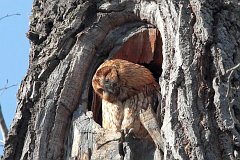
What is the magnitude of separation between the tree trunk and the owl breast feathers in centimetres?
14

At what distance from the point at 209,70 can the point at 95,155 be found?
80cm

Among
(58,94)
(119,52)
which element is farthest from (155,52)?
(58,94)

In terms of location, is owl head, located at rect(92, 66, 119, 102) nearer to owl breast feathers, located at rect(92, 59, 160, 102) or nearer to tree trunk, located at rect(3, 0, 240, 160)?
owl breast feathers, located at rect(92, 59, 160, 102)

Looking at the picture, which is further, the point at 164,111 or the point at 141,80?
the point at 141,80

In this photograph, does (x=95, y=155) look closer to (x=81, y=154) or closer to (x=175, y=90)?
(x=81, y=154)

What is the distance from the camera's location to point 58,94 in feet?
16.9

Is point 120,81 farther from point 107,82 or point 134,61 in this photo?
point 134,61

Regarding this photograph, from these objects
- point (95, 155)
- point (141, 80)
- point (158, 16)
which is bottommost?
point (95, 155)

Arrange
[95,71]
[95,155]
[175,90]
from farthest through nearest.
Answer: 1. [95,71]
2. [95,155]
3. [175,90]

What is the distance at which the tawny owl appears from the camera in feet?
16.5

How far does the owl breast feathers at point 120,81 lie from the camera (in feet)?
16.8

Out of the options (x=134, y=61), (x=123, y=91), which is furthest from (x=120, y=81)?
(x=134, y=61)

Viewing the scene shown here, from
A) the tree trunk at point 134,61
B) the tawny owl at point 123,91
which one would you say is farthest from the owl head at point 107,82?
the tree trunk at point 134,61

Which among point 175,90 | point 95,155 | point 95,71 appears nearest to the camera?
point 175,90
